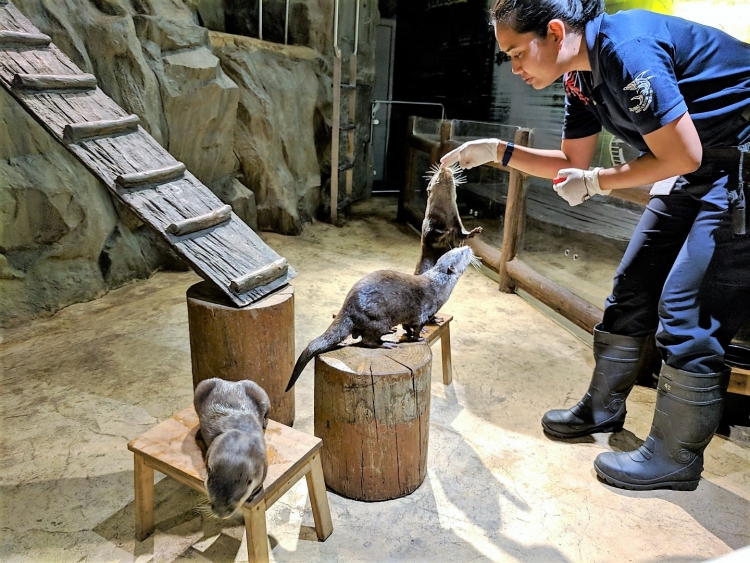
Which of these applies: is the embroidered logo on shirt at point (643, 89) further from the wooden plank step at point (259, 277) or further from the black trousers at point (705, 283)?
the wooden plank step at point (259, 277)

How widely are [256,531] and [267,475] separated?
175 millimetres

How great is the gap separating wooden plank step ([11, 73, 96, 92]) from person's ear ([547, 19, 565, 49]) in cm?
242

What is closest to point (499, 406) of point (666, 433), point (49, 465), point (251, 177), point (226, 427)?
point (666, 433)

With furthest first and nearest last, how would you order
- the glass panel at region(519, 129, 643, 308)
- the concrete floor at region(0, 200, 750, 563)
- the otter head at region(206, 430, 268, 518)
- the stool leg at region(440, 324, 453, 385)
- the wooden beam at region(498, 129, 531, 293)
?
the wooden beam at region(498, 129, 531, 293) → the glass panel at region(519, 129, 643, 308) → the stool leg at region(440, 324, 453, 385) → the concrete floor at region(0, 200, 750, 563) → the otter head at region(206, 430, 268, 518)

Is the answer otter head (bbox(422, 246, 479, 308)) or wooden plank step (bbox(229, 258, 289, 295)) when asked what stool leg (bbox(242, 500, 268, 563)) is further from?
otter head (bbox(422, 246, 479, 308))

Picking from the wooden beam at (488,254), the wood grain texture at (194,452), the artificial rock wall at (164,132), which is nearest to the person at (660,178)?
the wood grain texture at (194,452)

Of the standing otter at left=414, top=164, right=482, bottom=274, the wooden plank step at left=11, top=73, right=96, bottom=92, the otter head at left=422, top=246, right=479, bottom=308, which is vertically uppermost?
the wooden plank step at left=11, top=73, right=96, bottom=92

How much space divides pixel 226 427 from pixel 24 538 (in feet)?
3.32

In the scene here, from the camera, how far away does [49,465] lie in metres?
2.62

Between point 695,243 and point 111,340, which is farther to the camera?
point 111,340

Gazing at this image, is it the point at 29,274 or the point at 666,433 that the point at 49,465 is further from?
the point at 666,433

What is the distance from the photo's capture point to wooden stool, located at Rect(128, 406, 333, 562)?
1801mm

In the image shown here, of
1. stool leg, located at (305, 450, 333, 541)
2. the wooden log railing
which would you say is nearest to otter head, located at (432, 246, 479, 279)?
stool leg, located at (305, 450, 333, 541)

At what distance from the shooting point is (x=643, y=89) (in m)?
1.85
